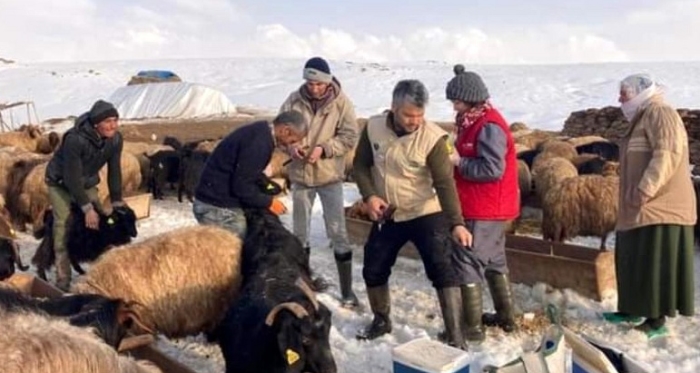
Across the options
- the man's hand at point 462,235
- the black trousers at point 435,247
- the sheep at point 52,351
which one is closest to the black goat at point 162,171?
the black trousers at point 435,247

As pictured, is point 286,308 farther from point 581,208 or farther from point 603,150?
point 603,150

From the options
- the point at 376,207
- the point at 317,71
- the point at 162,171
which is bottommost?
the point at 162,171

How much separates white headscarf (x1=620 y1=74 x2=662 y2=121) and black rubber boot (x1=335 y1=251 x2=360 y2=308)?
7.69 feet

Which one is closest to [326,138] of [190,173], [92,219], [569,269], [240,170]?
[240,170]

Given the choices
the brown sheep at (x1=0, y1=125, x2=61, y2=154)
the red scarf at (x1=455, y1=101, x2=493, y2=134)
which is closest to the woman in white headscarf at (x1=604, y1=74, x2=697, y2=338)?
the red scarf at (x1=455, y1=101, x2=493, y2=134)

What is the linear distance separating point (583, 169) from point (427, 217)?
21.1 ft

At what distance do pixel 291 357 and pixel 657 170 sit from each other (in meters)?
2.61

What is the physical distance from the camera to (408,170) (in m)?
4.78

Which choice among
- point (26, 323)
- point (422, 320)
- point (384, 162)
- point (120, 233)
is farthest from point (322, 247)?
point (26, 323)

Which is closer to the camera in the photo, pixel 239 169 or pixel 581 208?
pixel 239 169

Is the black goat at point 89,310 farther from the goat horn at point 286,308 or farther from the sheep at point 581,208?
the sheep at point 581,208

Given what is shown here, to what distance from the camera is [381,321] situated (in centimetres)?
525

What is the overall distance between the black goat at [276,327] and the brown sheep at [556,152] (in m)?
7.60

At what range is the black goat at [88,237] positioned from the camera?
6.60 metres
